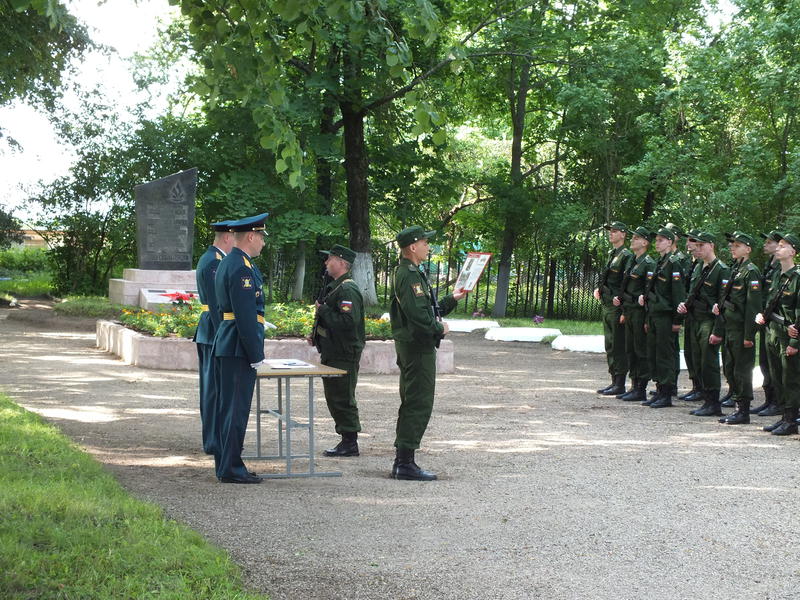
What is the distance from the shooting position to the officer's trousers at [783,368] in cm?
927

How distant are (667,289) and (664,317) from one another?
0.33 metres

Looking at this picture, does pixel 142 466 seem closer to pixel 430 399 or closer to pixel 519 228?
pixel 430 399

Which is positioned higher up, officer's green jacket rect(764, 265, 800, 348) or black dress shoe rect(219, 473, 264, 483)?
officer's green jacket rect(764, 265, 800, 348)

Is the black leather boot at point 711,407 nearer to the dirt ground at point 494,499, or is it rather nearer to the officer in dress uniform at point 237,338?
the dirt ground at point 494,499

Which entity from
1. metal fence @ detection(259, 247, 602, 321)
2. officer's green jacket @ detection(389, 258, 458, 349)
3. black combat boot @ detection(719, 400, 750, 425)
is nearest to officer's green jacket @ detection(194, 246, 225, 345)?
officer's green jacket @ detection(389, 258, 458, 349)

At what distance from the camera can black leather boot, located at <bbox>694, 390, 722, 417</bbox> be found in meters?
10.6

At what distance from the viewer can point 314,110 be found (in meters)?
22.1

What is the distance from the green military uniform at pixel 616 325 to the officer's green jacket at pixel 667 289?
538 mm

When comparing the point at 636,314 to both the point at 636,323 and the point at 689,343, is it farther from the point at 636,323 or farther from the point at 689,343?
the point at 689,343

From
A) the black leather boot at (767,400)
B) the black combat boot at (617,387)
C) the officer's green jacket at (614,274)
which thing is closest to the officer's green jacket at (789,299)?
the black leather boot at (767,400)

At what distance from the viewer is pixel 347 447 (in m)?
7.95

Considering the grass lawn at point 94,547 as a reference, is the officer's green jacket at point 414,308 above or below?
above

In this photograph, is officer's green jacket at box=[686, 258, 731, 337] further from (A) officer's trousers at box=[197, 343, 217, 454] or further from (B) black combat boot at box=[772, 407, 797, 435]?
(A) officer's trousers at box=[197, 343, 217, 454]

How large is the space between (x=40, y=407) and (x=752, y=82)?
1483cm
